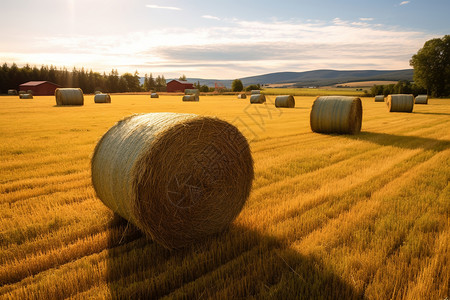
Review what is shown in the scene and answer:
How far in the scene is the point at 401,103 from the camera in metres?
24.3

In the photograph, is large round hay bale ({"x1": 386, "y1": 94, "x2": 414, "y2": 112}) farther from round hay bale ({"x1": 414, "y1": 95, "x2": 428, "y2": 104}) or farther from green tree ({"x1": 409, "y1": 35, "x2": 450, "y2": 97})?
green tree ({"x1": 409, "y1": 35, "x2": 450, "y2": 97})

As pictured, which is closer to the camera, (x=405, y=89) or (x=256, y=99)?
(x=256, y=99)

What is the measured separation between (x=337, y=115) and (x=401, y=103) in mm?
15062

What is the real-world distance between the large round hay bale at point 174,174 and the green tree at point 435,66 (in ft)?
217

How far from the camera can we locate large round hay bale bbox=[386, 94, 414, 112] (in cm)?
2419

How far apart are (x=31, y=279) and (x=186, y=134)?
7.92 feet

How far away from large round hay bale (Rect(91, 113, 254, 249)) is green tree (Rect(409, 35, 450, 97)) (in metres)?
66.0

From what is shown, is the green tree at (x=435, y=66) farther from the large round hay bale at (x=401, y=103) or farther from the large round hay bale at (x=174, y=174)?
the large round hay bale at (x=174, y=174)

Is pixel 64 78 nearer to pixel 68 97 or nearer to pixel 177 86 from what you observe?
pixel 177 86

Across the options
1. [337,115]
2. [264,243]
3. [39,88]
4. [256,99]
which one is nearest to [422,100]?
[256,99]

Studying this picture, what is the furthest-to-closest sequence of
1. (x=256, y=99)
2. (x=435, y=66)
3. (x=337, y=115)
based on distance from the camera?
1. (x=435, y=66)
2. (x=256, y=99)
3. (x=337, y=115)

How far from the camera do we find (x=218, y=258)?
12.4ft

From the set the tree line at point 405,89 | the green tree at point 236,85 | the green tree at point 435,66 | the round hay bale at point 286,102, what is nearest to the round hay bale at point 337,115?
the round hay bale at point 286,102

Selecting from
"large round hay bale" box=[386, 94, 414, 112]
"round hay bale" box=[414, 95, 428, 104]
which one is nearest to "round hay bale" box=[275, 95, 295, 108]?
"large round hay bale" box=[386, 94, 414, 112]
